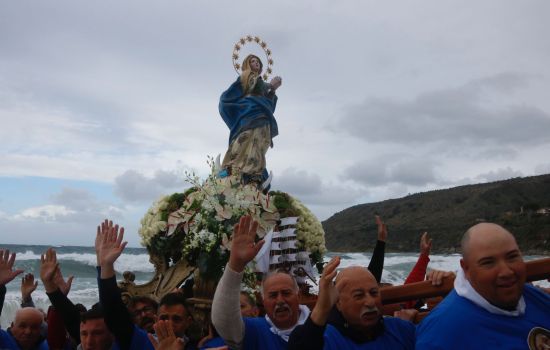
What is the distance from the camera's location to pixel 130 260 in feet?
115

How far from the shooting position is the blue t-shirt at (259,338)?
3090 mm

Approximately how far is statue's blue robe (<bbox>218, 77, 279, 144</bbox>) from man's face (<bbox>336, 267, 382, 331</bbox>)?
496cm

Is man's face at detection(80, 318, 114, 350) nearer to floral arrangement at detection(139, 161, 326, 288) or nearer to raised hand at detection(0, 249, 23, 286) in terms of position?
raised hand at detection(0, 249, 23, 286)

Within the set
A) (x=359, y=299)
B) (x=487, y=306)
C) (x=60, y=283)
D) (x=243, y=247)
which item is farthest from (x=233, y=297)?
(x=60, y=283)

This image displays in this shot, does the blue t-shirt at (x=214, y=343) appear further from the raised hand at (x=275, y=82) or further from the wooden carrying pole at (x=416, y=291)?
the raised hand at (x=275, y=82)

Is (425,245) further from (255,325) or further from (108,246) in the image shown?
(108,246)

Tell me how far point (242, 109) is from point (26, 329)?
14.3ft

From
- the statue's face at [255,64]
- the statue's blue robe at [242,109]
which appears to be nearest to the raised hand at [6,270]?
the statue's blue robe at [242,109]

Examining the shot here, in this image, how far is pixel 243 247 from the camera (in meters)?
3.05

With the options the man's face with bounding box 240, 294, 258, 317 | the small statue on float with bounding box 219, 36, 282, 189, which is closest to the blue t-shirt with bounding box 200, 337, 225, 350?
the man's face with bounding box 240, 294, 258, 317

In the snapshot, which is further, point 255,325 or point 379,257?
point 379,257

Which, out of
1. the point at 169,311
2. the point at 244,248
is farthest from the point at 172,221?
the point at 244,248

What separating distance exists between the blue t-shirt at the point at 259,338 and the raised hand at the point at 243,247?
0.35 metres

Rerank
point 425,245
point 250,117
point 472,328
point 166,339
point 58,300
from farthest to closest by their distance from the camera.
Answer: point 250,117
point 425,245
point 58,300
point 166,339
point 472,328
